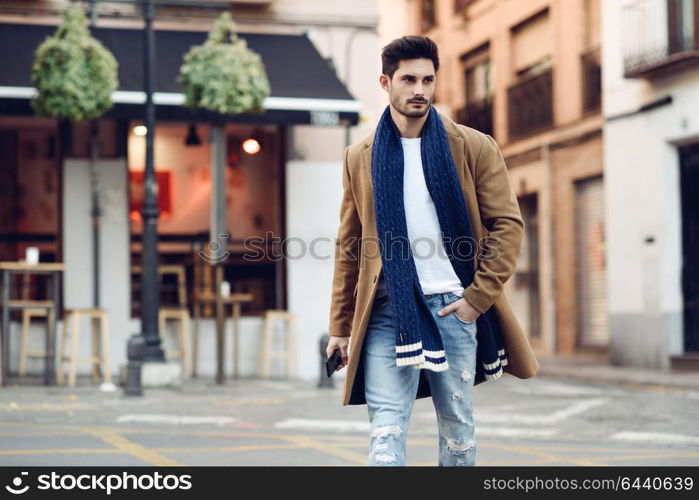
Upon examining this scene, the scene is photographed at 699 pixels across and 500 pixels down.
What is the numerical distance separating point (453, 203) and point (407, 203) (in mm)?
178

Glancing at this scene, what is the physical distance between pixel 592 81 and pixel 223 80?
1135cm

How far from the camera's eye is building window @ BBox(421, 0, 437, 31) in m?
32.7

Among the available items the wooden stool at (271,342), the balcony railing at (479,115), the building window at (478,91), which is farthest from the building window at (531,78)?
the wooden stool at (271,342)

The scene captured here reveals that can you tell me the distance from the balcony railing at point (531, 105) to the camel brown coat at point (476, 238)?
21534 mm

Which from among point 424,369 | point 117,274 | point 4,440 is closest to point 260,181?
point 117,274

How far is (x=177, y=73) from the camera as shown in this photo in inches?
601

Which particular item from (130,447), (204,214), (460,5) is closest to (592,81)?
(460,5)

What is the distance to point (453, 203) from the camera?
4582mm

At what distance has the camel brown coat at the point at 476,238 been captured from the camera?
4.60 m

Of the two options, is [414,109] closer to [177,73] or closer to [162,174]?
[177,73]

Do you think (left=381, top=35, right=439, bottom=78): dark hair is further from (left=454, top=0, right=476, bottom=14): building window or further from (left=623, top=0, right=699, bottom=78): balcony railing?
(left=454, top=0, right=476, bottom=14): building window

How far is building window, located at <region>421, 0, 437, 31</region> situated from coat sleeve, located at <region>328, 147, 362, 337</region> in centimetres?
2822

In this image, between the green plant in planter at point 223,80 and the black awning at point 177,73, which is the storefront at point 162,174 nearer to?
the black awning at point 177,73

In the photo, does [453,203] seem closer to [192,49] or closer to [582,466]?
[582,466]
